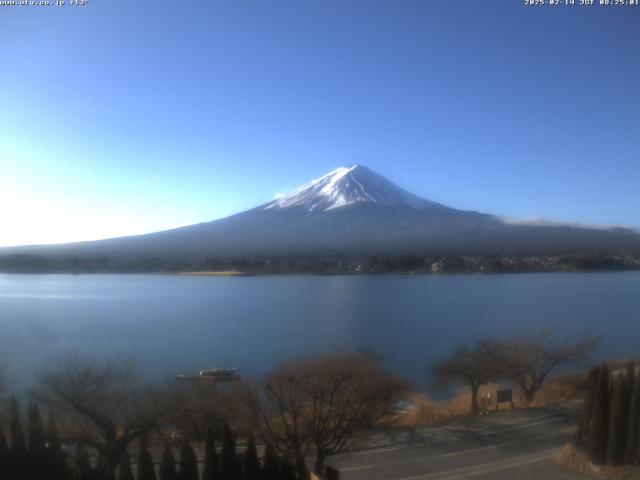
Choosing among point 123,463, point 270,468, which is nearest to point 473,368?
point 270,468

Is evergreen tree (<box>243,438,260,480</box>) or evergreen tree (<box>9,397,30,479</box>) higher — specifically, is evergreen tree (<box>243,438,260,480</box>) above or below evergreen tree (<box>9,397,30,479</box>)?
below

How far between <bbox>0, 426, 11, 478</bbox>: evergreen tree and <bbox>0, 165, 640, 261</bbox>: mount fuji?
14.5 meters

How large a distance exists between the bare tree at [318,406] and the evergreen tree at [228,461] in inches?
20.9

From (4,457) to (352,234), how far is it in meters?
27.9

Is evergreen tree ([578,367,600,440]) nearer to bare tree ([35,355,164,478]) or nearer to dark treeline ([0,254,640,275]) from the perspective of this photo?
bare tree ([35,355,164,478])

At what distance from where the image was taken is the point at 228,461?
333cm

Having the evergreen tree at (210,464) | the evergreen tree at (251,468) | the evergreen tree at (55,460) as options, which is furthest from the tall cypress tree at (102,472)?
the evergreen tree at (251,468)

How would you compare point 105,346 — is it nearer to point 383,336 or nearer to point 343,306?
point 383,336

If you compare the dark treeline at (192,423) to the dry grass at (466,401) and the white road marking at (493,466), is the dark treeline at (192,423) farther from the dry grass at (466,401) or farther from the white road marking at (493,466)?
the white road marking at (493,466)

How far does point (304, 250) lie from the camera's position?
2498cm

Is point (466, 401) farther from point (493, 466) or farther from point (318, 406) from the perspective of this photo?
point (318, 406)

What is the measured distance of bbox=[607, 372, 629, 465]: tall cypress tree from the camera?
159 inches

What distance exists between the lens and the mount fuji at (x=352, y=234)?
2320 cm

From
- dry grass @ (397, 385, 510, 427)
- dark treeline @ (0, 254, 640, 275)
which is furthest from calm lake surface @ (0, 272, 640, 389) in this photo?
dark treeline @ (0, 254, 640, 275)
